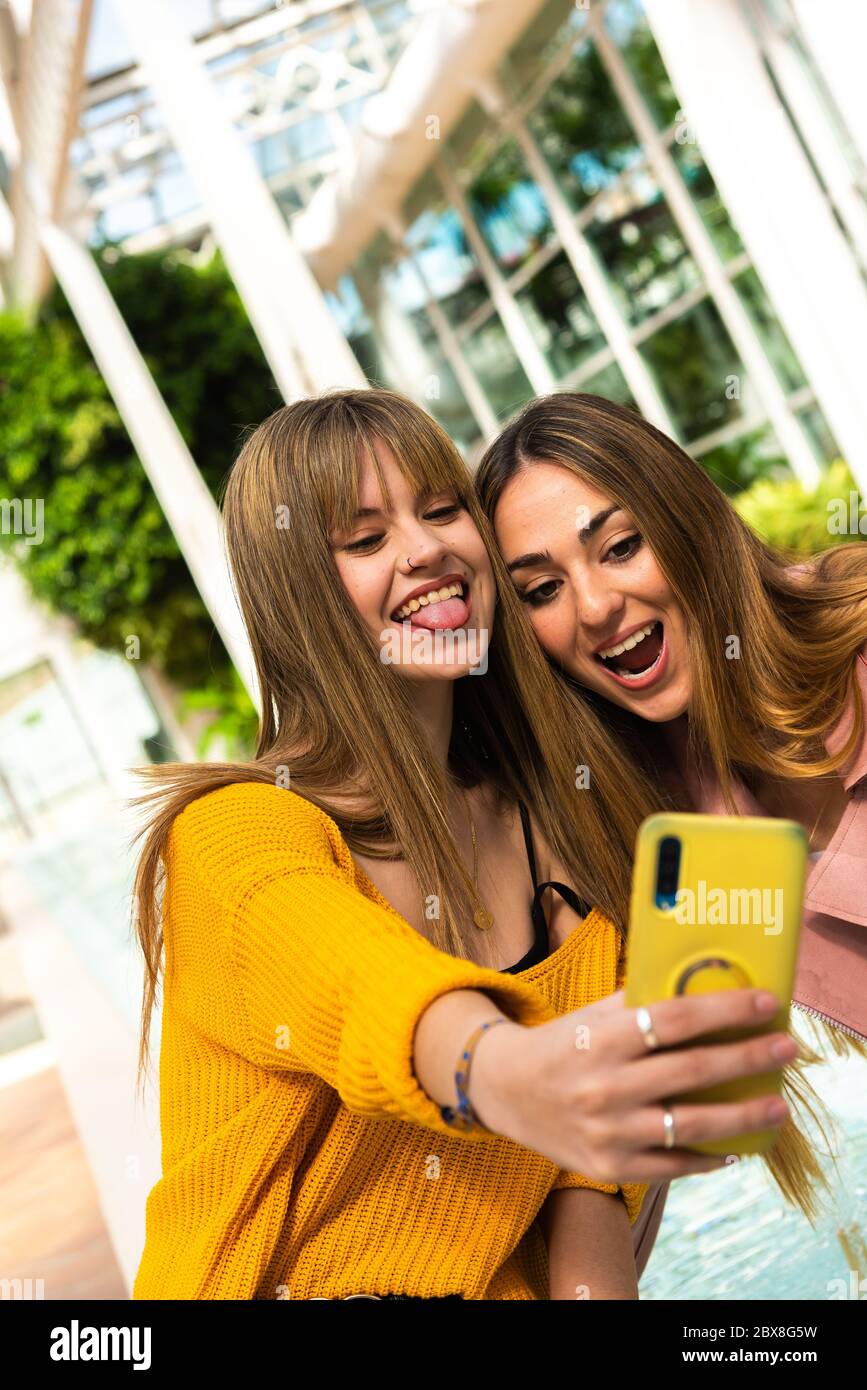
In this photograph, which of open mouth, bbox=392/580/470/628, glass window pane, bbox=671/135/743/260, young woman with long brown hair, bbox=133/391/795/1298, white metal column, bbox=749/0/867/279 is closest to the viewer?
young woman with long brown hair, bbox=133/391/795/1298

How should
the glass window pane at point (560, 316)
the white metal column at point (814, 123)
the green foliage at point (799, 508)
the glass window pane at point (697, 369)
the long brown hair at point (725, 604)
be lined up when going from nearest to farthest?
the long brown hair at point (725, 604), the white metal column at point (814, 123), the green foliage at point (799, 508), the glass window pane at point (697, 369), the glass window pane at point (560, 316)

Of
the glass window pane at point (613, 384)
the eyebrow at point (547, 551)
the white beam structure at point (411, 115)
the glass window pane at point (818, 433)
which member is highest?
the white beam structure at point (411, 115)

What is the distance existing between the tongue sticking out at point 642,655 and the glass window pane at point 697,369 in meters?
5.89

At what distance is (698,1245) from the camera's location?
3.36 metres

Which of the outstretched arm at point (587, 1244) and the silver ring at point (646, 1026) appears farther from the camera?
the outstretched arm at point (587, 1244)

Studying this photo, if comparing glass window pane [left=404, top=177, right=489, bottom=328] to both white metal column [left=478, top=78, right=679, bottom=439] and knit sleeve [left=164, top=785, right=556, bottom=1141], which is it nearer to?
white metal column [left=478, top=78, right=679, bottom=439]

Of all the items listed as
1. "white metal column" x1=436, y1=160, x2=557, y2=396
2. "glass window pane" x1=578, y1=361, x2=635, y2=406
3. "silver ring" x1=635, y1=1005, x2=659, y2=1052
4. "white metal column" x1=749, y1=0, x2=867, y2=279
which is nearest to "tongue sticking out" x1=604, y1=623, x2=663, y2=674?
"silver ring" x1=635, y1=1005, x2=659, y2=1052

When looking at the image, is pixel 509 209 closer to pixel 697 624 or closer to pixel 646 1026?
pixel 697 624

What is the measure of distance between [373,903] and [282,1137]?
47cm

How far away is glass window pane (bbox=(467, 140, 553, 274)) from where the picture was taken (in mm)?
9727

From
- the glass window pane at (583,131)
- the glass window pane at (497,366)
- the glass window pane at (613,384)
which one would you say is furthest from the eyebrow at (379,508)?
the glass window pane at (497,366)

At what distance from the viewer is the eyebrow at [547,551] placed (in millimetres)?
2336

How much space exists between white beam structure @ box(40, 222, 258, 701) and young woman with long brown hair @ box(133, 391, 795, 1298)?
5.60 metres

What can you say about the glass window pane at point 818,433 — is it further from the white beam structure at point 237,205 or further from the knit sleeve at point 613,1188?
the knit sleeve at point 613,1188
